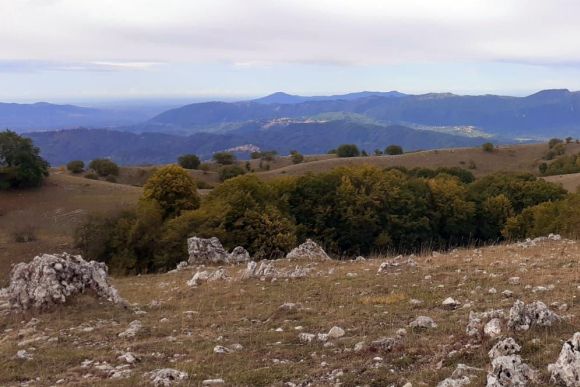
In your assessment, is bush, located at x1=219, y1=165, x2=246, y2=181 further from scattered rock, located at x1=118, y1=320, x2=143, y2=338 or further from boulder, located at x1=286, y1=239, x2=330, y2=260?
scattered rock, located at x1=118, y1=320, x2=143, y2=338

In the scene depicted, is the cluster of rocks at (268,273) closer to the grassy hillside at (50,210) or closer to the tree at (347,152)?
the grassy hillside at (50,210)

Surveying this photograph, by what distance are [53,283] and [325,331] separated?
7.94m

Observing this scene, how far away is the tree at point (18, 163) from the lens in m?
69.1

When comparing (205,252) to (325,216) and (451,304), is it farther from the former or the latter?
(325,216)

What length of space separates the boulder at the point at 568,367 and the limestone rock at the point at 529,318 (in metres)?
1.64

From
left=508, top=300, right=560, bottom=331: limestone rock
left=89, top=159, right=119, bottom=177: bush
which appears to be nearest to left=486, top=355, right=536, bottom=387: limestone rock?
left=508, top=300, right=560, bottom=331: limestone rock

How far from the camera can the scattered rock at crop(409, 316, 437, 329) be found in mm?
9539

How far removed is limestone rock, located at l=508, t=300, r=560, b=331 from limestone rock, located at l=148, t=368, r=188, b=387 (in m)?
5.03

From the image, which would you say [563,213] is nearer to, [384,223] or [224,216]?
[384,223]

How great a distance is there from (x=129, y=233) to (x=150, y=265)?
9.17ft

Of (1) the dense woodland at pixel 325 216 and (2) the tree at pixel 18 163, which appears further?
(2) the tree at pixel 18 163

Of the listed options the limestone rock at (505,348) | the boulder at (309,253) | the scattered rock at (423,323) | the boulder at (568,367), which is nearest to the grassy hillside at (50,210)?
the boulder at (309,253)

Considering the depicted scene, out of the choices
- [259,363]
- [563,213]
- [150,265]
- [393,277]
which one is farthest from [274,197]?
[259,363]

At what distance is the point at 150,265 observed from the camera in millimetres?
38469
